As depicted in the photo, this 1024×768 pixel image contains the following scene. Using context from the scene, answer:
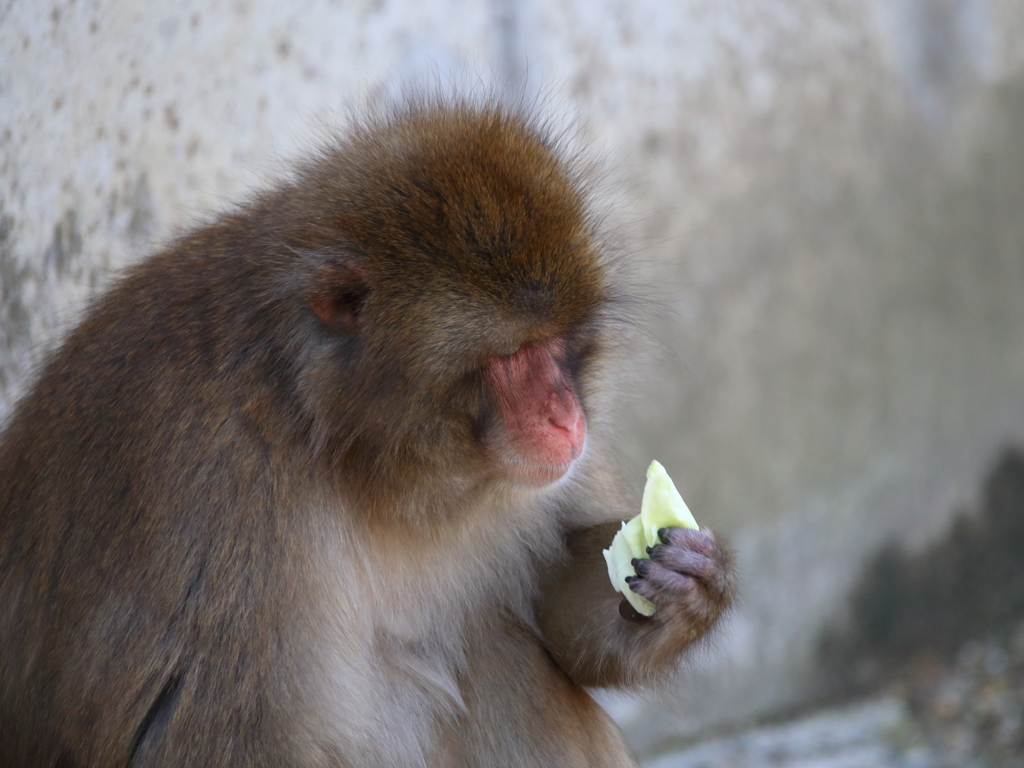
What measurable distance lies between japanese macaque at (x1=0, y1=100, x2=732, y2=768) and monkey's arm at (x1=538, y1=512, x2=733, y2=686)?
0.07 feet

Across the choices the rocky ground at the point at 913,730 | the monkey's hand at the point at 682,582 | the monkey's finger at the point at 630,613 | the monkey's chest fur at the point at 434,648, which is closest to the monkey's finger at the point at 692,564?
the monkey's hand at the point at 682,582

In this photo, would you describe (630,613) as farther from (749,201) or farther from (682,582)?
(749,201)

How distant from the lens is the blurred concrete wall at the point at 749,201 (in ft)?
9.49

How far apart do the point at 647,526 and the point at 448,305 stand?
24.9 inches

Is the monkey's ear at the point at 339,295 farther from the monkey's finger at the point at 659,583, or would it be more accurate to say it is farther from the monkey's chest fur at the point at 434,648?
the monkey's finger at the point at 659,583

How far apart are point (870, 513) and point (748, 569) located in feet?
2.13

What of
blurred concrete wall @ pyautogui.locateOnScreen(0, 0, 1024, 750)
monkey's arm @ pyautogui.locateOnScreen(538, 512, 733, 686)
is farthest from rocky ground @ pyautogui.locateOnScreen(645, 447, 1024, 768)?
monkey's arm @ pyautogui.locateOnScreen(538, 512, 733, 686)

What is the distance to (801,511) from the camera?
449 centimetres

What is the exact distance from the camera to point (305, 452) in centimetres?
201

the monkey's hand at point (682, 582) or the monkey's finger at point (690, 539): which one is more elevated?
the monkey's finger at point (690, 539)

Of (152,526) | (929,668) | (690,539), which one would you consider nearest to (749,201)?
(929,668)

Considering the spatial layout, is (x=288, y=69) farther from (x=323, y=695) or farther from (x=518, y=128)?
(x=323, y=695)

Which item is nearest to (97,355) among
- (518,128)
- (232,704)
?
(232,704)

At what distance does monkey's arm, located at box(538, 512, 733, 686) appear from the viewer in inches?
90.2
